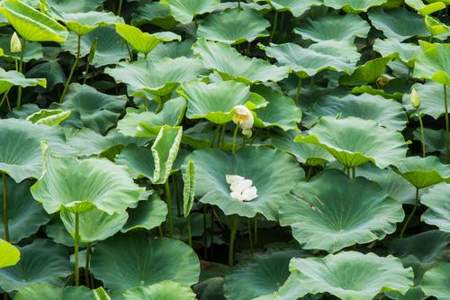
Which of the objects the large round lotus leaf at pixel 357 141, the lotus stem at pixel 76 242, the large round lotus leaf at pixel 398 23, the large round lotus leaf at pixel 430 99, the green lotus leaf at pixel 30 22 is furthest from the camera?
the large round lotus leaf at pixel 398 23

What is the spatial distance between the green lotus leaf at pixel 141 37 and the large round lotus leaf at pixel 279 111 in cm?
39

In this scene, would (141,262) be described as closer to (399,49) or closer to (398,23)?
(399,49)

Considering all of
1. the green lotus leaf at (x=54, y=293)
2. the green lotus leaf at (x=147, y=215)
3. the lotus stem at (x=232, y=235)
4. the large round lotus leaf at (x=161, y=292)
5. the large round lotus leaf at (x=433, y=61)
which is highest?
the large round lotus leaf at (x=433, y=61)

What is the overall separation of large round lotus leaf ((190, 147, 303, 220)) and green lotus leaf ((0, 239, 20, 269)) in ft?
1.74

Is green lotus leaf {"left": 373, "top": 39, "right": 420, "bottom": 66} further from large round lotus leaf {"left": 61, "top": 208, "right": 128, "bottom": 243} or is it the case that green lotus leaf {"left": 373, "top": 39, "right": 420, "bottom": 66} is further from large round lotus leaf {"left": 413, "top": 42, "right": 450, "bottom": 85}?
large round lotus leaf {"left": 61, "top": 208, "right": 128, "bottom": 243}

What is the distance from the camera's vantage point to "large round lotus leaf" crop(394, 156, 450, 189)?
2.34m

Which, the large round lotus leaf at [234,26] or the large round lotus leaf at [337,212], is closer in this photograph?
the large round lotus leaf at [337,212]

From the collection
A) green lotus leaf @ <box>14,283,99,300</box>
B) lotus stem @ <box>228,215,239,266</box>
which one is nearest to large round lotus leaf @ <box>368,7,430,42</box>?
lotus stem @ <box>228,215,239,266</box>

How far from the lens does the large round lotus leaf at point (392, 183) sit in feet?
8.02

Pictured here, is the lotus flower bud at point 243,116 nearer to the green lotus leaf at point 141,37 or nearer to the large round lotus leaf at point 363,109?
the large round lotus leaf at point 363,109

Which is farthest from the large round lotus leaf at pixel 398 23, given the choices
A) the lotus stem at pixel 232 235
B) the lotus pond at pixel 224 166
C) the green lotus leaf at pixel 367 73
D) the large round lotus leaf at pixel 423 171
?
the lotus stem at pixel 232 235

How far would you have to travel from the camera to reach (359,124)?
2.45 meters

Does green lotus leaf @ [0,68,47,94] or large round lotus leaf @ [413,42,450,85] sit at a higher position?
large round lotus leaf @ [413,42,450,85]

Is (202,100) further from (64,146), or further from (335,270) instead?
(335,270)
